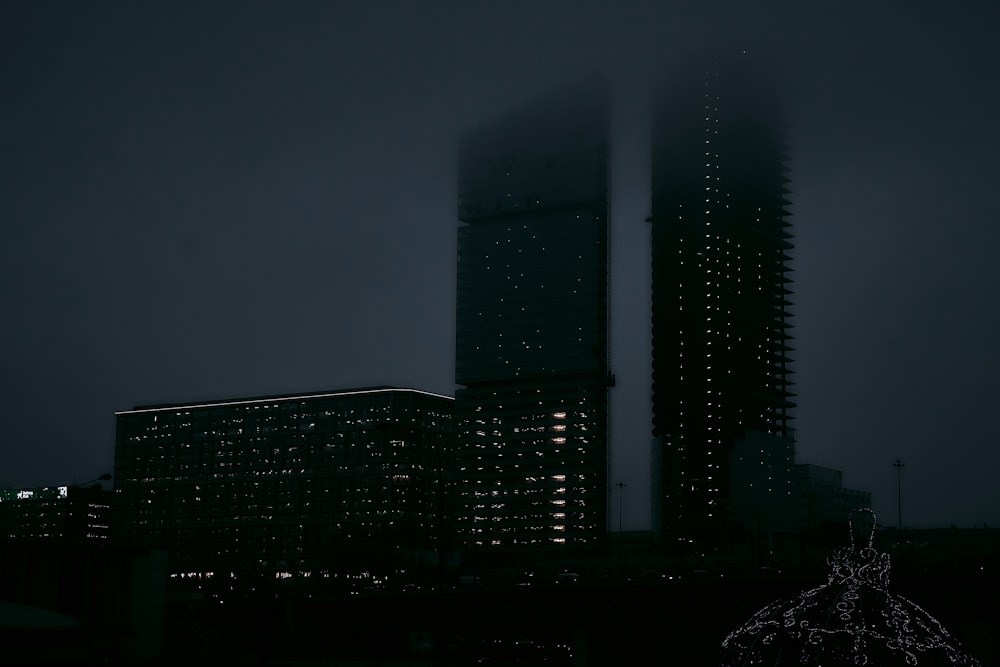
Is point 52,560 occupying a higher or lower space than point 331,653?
higher

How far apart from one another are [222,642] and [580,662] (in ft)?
104

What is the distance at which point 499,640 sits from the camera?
14925 cm

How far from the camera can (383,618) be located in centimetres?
11806

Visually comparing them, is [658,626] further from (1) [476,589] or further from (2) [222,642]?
(2) [222,642]

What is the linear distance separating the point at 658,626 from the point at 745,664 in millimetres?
21948

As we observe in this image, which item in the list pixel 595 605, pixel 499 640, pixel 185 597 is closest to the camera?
pixel 595 605

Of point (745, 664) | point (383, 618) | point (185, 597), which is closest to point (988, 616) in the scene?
point (745, 664)

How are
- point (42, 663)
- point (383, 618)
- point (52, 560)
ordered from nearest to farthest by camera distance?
point (42, 663), point (52, 560), point (383, 618)

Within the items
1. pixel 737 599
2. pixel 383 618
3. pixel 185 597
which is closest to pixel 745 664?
pixel 737 599

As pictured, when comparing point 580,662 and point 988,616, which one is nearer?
point 988,616

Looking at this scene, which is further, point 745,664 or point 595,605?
point 595,605

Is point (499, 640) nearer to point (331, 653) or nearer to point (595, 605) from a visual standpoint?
point (331, 653)

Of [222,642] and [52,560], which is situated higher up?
[52,560]

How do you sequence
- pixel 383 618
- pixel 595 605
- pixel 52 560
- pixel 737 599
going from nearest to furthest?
1. pixel 52 560
2. pixel 737 599
3. pixel 595 605
4. pixel 383 618
